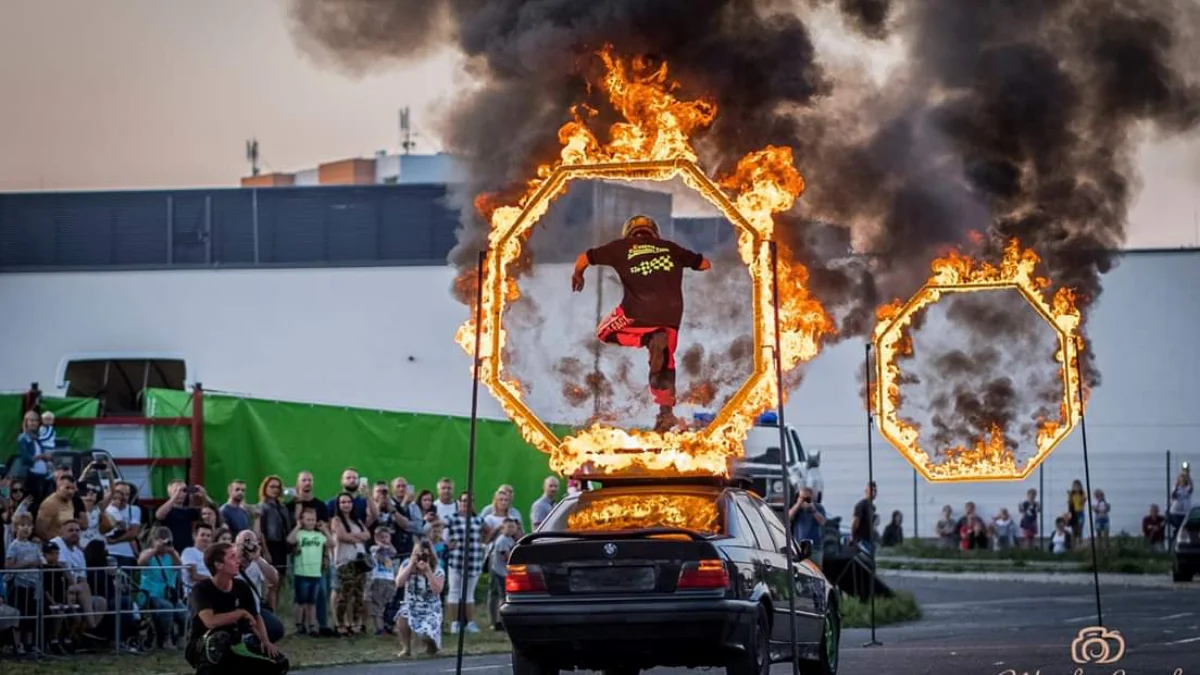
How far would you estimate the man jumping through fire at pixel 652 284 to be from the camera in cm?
1891

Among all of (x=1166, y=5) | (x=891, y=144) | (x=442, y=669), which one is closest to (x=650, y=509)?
(x=442, y=669)

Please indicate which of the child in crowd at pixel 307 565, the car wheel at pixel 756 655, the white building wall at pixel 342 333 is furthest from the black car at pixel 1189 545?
the car wheel at pixel 756 655

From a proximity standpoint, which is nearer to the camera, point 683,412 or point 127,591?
point 127,591

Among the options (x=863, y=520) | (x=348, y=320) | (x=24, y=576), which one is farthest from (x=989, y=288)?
(x=348, y=320)

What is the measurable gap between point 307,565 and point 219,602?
874 centimetres

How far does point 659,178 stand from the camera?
20.2 m

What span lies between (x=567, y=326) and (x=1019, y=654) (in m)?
5.89

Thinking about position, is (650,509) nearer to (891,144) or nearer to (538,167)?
(538,167)

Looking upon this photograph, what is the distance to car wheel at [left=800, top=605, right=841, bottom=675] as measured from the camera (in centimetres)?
1636

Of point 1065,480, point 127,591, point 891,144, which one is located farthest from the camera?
point 1065,480

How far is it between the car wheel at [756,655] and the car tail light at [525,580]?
135cm

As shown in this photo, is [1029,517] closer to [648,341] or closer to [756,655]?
[648,341]

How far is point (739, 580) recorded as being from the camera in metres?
14.0
